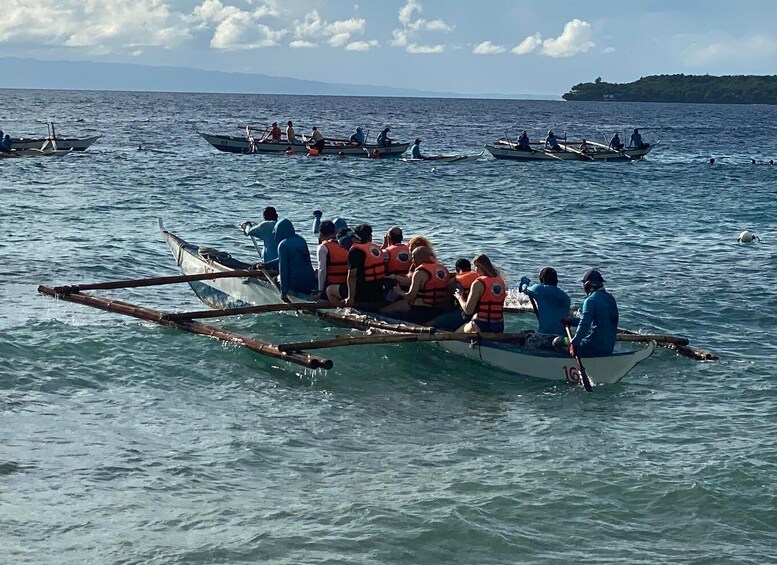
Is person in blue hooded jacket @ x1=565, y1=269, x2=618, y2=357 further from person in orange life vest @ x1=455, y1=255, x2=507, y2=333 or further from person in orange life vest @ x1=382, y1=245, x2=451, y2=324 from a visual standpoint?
person in orange life vest @ x1=382, y1=245, x2=451, y2=324

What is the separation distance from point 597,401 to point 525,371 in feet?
3.88

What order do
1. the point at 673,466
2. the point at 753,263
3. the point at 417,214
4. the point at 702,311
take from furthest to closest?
the point at 417,214 < the point at 753,263 < the point at 702,311 < the point at 673,466

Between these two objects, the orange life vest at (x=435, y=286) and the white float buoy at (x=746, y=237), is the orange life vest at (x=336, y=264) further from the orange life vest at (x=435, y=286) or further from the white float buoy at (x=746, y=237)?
the white float buoy at (x=746, y=237)

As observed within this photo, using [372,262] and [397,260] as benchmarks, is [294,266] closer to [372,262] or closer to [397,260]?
[372,262]

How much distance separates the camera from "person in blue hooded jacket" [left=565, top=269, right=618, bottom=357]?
1320cm

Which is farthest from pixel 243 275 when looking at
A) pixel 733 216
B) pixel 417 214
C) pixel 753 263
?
pixel 733 216

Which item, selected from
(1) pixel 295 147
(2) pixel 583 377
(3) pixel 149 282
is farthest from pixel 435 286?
(1) pixel 295 147

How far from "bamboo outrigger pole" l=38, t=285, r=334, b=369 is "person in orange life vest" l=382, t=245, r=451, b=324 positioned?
2.46 m

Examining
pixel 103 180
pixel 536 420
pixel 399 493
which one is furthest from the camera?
pixel 103 180

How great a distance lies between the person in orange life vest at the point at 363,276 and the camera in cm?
1545

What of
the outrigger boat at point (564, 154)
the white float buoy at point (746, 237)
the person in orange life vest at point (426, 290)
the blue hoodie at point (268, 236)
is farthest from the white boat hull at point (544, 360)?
the outrigger boat at point (564, 154)

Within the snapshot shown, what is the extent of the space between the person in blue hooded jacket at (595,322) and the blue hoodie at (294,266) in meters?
5.00

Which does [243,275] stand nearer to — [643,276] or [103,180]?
[643,276]

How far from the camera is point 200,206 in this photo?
33.9 metres
